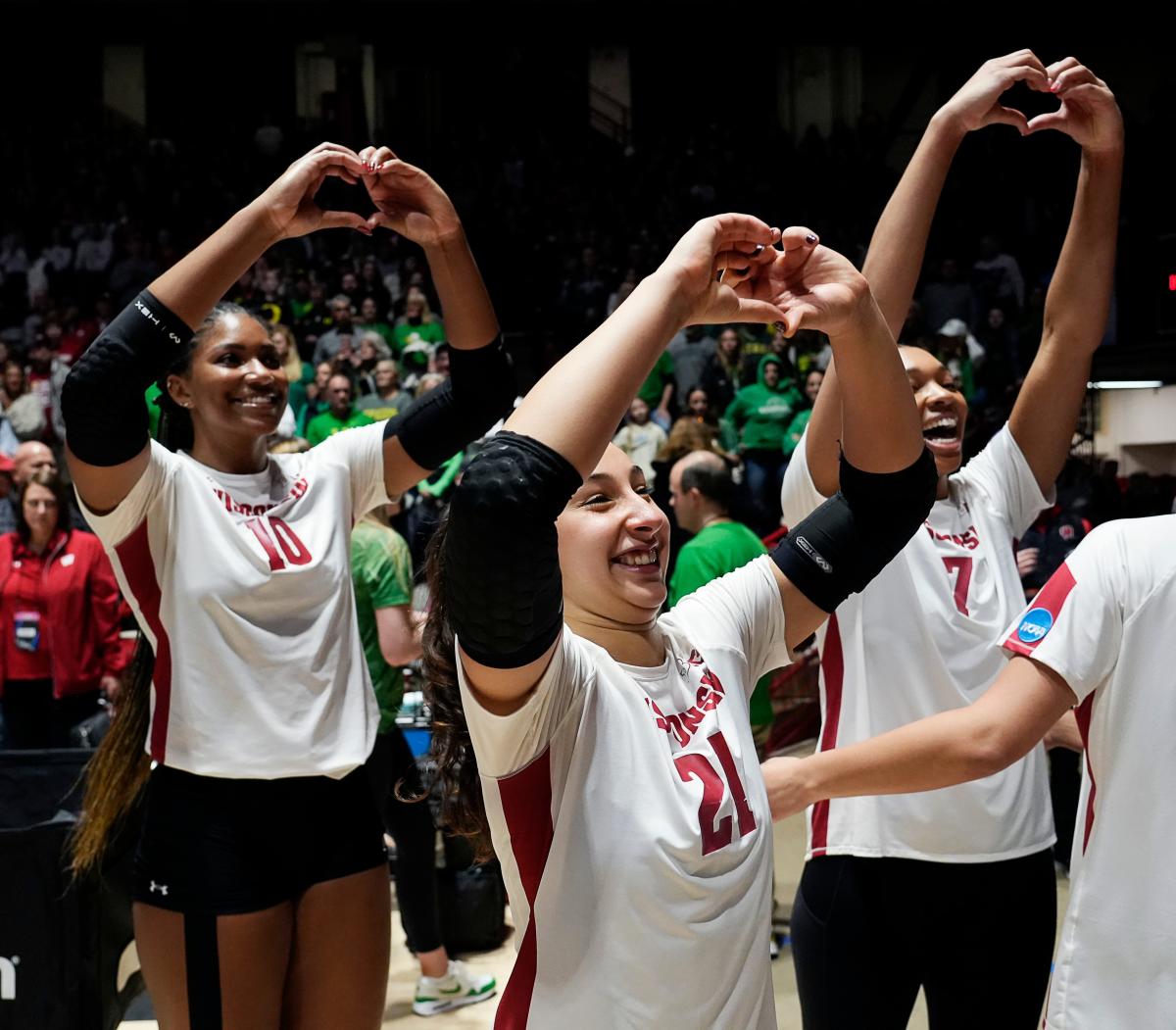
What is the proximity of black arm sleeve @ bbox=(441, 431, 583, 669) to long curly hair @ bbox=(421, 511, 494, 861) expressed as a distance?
36 centimetres

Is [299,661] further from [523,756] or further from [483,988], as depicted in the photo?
[483,988]

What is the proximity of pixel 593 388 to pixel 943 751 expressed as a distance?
733 mm

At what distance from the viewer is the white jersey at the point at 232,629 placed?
2.30m

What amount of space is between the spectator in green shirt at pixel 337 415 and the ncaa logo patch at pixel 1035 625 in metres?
7.52

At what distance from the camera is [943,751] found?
170cm

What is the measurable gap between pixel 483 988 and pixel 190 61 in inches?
673

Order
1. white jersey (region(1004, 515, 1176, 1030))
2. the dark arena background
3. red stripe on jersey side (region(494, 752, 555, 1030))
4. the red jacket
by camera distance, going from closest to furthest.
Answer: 1. red stripe on jersey side (region(494, 752, 555, 1030))
2. white jersey (region(1004, 515, 1176, 1030))
3. the red jacket
4. the dark arena background

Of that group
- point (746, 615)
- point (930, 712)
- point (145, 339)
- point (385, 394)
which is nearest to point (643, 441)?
point (385, 394)

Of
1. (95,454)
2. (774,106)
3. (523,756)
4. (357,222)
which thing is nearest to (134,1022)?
(95,454)

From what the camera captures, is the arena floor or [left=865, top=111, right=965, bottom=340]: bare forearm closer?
[left=865, top=111, right=965, bottom=340]: bare forearm

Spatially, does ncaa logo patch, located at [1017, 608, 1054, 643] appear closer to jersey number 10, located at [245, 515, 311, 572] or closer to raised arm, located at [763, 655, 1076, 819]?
raised arm, located at [763, 655, 1076, 819]

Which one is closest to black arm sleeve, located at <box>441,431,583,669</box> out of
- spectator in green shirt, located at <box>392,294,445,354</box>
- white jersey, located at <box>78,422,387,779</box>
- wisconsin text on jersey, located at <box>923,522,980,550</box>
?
white jersey, located at <box>78,422,387,779</box>

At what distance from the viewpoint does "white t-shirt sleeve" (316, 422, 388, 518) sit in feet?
8.61

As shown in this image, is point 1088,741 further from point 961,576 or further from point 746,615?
point 961,576
